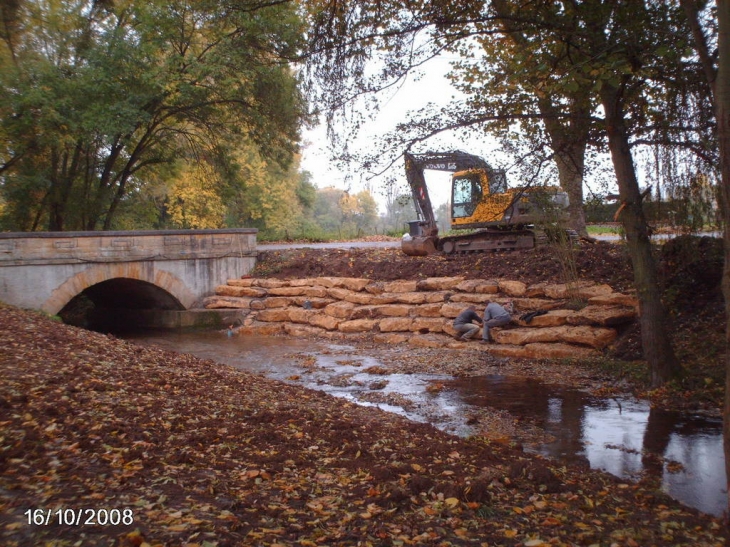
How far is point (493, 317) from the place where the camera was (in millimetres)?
12406

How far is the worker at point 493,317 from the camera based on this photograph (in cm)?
1230

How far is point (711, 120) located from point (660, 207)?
177 cm

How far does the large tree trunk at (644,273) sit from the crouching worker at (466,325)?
4.54m

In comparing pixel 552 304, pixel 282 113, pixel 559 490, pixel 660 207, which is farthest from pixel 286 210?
pixel 559 490

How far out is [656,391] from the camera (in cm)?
825

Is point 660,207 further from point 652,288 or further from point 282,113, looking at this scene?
point 282,113

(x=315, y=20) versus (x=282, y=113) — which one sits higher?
(x=282, y=113)

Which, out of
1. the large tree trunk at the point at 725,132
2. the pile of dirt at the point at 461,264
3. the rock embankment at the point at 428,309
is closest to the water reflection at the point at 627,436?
the large tree trunk at the point at 725,132

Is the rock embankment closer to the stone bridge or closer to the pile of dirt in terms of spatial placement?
the pile of dirt

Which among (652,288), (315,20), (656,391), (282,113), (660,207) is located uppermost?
(282,113)

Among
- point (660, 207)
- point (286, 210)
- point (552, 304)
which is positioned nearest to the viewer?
point (660, 207)

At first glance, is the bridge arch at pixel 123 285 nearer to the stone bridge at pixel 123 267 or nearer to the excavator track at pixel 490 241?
the stone bridge at pixel 123 267

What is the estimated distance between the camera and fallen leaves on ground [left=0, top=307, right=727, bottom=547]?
11.3 feet

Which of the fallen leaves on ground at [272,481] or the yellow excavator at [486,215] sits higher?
the yellow excavator at [486,215]
